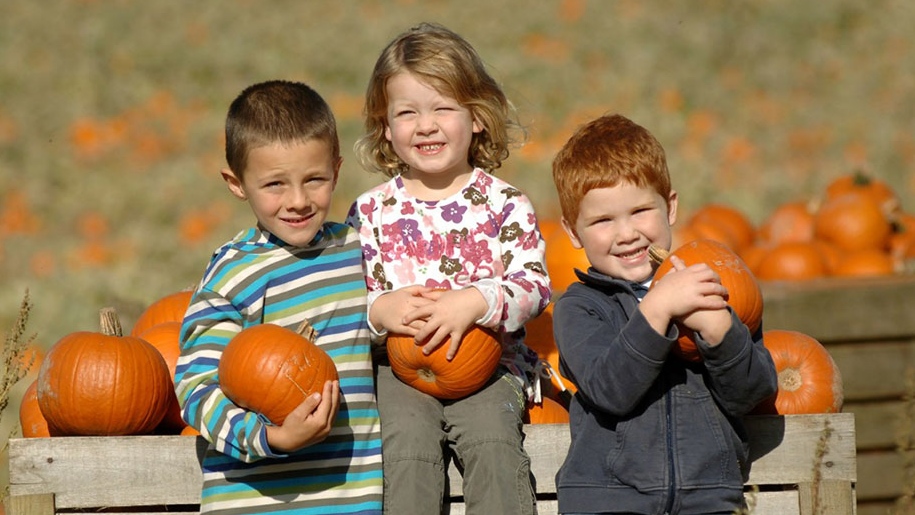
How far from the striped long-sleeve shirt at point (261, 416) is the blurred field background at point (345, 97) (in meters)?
5.14

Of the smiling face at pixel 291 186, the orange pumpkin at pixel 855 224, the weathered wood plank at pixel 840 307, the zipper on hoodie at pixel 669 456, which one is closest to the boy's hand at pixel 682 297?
the zipper on hoodie at pixel 669 456

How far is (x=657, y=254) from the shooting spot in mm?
3584

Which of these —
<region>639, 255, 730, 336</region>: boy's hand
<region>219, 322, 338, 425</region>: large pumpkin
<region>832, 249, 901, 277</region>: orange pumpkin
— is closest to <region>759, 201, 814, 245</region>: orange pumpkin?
<region>832, 249, 901, 277</region>: orange pumpkin

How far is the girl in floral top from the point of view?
369 cm

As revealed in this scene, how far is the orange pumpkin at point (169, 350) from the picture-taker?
13.7 ft

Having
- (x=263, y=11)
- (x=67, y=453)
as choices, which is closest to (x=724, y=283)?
(x=67, y=453)

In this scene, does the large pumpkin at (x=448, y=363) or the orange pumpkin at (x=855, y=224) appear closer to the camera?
the large pumpkin at (x=448, y=363)

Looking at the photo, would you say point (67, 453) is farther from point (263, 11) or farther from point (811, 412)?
point (263, 11)

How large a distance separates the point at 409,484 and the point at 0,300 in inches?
242

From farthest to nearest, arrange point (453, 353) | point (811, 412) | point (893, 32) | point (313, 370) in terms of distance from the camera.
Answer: point (893, 32) → point (811, 412) → point (453, 353) → point (313, 370)

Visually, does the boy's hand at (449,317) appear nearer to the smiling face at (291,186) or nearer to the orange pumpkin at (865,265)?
the smiling face at (291,186)

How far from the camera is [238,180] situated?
3.78 m

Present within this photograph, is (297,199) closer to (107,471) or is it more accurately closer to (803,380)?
(107,471)

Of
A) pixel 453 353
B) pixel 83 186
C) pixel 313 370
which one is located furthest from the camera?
pixel 83 186
